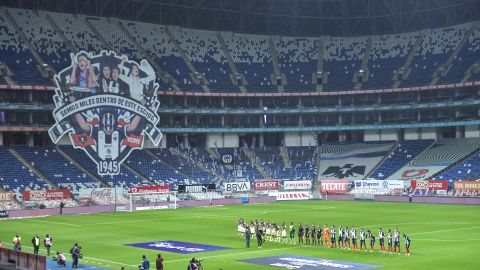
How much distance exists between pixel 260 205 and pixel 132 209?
58.3ft

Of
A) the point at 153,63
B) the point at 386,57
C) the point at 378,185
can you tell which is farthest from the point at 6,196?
the point at 386,57

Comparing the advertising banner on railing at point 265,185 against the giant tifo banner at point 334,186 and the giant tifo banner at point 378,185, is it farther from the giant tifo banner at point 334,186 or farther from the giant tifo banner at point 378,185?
the giant tifo banner at point 378,185

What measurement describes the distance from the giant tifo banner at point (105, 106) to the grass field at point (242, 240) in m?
8.13

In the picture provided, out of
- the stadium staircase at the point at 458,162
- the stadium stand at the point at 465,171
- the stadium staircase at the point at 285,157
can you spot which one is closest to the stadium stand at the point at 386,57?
the stadium staircase at the point at 285,157

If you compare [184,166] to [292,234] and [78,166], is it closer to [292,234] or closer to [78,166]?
[78,166]

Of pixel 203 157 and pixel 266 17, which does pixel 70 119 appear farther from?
pixel 266 17

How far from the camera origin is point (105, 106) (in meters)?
80.3

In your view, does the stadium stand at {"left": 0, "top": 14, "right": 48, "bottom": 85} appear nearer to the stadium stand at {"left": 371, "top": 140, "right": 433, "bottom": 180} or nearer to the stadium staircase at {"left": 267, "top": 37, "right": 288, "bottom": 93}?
the stadium staircase at {"left": 267, "top": 37, "right": 288, "bottom": 93}

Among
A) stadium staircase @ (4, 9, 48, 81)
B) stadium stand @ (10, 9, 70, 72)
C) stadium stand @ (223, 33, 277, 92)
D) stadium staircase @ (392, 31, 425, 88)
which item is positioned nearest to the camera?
stadium staircase @ (4, 9, 48, 81)

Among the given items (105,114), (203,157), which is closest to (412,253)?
(105,114)

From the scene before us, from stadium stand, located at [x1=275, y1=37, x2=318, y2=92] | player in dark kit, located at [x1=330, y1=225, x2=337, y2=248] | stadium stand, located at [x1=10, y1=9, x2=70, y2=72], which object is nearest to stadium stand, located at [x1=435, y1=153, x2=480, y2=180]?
stadium stand, located at [x1=275, y1=37, x2=318, y2=92]

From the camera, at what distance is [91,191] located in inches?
3561

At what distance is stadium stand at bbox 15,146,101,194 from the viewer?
95.8 metres

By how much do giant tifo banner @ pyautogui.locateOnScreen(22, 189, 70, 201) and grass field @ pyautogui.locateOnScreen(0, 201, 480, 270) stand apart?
15.9 ft
